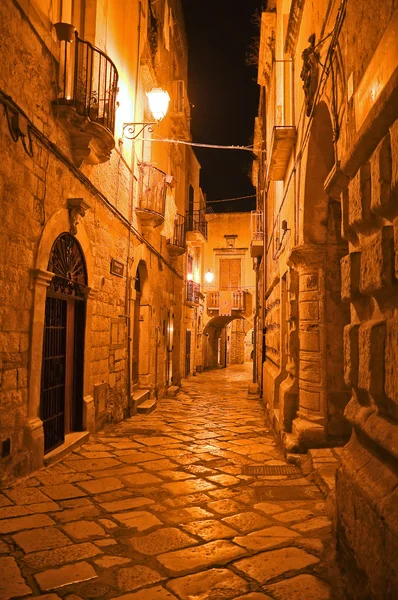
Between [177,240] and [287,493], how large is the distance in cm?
1185

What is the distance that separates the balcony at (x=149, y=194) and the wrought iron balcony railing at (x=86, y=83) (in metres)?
3.13

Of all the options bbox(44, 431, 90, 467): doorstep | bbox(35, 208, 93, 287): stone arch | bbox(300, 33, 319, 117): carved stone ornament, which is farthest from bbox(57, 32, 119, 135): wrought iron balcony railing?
bbox(44, 431, 90, 467): doorstep

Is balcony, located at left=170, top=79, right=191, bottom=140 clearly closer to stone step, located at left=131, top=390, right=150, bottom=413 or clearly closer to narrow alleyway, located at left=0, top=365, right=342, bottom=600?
stone step, located at left=131, top=390, right=150, bottom=413

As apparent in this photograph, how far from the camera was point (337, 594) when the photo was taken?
2652 millimetres

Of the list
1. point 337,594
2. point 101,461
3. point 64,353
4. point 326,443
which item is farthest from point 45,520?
point 326,443

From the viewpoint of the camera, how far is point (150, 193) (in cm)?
1063

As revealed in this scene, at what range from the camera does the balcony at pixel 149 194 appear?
10562mm

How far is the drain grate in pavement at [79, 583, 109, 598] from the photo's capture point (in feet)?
8.80

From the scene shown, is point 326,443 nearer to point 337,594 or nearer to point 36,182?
point 337,594

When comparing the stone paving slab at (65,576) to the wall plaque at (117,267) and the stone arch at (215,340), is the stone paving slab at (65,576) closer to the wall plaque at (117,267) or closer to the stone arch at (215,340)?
the wall plaque at (117,267)

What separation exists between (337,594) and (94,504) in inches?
93.7

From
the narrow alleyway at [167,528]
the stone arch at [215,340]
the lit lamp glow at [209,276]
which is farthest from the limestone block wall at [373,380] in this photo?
the lit lamp glow at [209,276]

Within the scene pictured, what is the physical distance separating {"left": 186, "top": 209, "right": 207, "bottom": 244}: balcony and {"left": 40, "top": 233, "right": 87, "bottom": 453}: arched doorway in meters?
13.7

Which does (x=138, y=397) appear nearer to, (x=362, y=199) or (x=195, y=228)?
(x=362, y=199)
